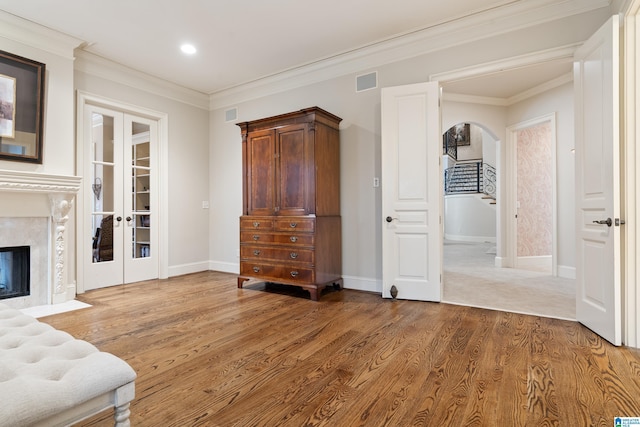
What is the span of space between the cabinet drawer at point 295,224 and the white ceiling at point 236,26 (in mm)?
2104

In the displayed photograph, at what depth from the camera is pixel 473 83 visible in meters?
5.23

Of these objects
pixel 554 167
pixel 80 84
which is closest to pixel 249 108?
pixel 80 84

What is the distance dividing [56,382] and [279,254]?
9.61ft

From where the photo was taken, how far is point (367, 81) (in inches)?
163

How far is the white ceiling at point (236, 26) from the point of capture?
3182mm

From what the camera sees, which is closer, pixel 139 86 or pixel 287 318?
pixel 287 318

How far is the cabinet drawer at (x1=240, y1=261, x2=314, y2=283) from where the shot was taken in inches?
148

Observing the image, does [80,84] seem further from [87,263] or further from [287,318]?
[287,318]

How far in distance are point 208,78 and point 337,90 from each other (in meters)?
2.01

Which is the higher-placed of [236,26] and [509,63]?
[236,26]

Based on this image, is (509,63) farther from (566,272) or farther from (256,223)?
(566,272)

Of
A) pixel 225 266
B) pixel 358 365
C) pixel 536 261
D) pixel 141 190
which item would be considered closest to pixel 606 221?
pixel 358 365

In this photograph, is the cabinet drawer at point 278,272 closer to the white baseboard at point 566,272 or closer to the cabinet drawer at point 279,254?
the cabinet drawer at point 279,254

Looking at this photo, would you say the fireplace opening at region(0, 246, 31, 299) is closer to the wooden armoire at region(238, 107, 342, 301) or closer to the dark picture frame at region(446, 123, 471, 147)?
the wooden armoire at region(238, 107, 342, 301)
